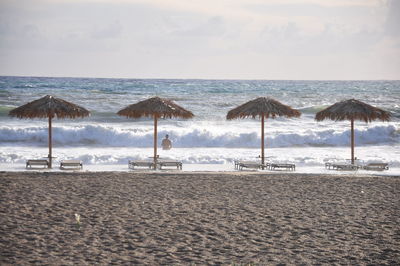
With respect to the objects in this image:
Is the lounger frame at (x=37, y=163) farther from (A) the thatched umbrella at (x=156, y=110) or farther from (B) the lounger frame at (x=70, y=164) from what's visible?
(A) the thatched umbrella at (x=156, y=110)

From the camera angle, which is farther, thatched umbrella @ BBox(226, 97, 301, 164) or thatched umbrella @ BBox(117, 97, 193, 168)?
thatched umbrella @ BBox(226, 97, 301, 164)

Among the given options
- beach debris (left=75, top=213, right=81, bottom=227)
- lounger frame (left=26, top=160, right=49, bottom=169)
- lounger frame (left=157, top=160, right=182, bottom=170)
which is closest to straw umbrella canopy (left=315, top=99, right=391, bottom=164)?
lounger frame (left=157, top=160, right=182, bottom=170)

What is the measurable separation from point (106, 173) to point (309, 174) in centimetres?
531

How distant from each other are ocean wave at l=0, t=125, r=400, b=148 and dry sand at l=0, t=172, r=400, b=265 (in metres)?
10.9

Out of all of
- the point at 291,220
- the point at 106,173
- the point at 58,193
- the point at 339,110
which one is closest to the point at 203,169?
the point at 106,173

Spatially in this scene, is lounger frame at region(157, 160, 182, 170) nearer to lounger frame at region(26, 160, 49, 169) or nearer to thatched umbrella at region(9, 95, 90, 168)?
thatched umbrella at region(9, 95, 90, 168)

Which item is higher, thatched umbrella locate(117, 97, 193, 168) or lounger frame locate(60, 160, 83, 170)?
thatched umbrella locate(117, 97, 193, 168)

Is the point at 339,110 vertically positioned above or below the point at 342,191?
above

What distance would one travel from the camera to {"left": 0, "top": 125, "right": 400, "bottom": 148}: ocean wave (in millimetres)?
25062

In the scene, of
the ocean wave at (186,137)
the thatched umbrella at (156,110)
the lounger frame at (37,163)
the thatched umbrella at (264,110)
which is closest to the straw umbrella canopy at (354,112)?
the thatched umbrella at (264,110)

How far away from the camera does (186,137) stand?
25938mm

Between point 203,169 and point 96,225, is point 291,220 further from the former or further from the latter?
point 203,169

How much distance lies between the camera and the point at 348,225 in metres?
9.38

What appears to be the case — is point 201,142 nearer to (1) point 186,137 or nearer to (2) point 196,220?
(1) point 186,137
